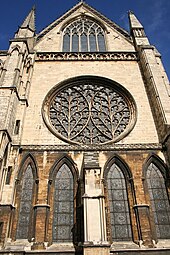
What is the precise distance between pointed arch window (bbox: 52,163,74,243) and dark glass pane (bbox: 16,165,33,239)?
0.98m

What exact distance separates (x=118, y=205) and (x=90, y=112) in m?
4.92

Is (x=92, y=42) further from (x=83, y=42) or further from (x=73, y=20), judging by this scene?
(x=73, y=20)

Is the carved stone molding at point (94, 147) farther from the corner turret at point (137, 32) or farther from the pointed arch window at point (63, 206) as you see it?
the corner turret at point (137, 32)

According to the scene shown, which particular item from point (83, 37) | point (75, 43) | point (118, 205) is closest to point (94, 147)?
point (118, 205)

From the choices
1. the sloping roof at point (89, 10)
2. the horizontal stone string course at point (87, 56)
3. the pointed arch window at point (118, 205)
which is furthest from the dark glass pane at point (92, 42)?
the pointed arch window at point (118, 205)

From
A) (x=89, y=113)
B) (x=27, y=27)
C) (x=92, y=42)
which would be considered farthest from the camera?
(x=92, y=42)

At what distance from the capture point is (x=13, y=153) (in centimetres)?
1023

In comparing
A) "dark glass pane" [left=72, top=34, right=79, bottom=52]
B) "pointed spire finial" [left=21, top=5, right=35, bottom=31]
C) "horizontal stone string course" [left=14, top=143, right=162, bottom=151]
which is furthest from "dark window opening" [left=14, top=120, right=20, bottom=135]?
"pointed spire finial" [left=21, top=5, right=35, bottom=31]

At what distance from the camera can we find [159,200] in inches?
377

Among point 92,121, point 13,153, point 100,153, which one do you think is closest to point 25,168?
point 13,153

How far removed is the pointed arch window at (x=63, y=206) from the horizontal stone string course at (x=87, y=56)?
7460 mm

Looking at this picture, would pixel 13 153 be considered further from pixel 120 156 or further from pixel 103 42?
pixel 103 42

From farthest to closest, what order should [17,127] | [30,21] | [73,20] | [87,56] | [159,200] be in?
[73,20] → [30,21] → [87,56] → [17,127] → [159,200]

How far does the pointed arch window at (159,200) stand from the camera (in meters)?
8.98
